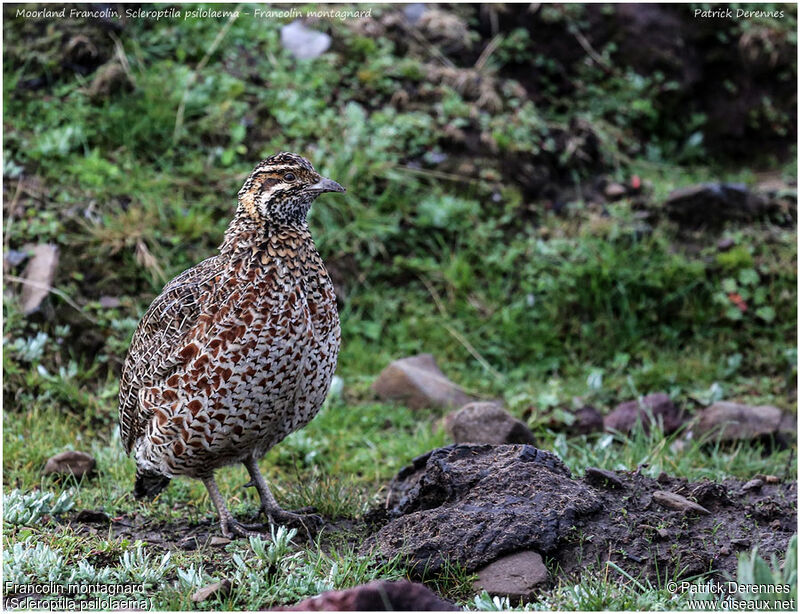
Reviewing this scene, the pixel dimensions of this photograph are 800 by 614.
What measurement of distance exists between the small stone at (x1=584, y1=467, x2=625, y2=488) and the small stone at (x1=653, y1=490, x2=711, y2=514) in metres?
0.18

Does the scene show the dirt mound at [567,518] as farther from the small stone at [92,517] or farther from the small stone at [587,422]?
the small stone at [587,422]

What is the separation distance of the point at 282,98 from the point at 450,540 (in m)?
5.04

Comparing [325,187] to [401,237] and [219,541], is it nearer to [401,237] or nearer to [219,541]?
[219,541]

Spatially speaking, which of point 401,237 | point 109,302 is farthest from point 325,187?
point 401,237

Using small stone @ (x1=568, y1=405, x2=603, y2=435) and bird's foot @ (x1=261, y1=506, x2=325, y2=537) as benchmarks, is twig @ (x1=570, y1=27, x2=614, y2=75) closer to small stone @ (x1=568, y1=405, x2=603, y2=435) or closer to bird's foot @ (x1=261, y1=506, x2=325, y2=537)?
small stone @ (x1=568, y1=405, x2=603, y2=435)

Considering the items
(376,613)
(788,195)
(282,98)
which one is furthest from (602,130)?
(376,613)

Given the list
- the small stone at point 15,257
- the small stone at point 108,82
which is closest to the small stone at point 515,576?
the small stone at point 15,257

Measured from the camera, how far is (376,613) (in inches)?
109

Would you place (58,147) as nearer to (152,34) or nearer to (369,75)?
(152,34)

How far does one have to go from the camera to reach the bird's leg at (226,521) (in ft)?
14.1

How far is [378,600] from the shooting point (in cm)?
278

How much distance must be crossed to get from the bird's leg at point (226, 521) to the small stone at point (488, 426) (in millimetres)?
1518

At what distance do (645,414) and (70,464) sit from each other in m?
3.59

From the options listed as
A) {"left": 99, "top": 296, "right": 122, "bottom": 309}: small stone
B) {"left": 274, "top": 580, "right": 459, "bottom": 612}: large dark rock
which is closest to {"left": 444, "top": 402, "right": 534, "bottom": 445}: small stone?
{"left": 274, "top": 580, "right": 459, "bottom": 612}: large dark rock
